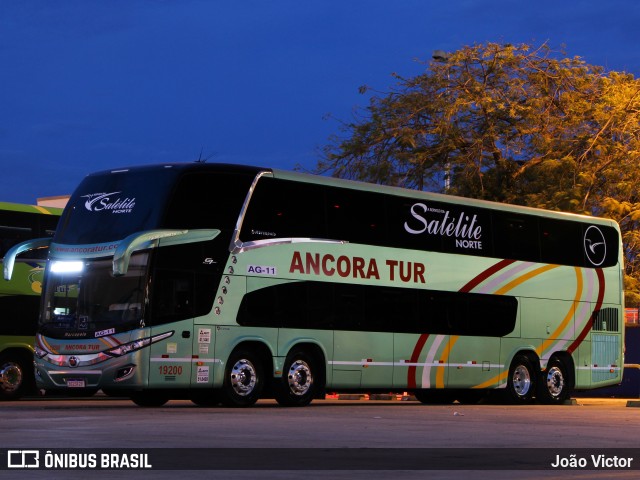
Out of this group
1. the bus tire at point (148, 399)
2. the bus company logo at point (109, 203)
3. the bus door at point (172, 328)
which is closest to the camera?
the bus door at point (172, 328)

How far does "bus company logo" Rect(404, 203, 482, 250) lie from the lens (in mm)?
26578

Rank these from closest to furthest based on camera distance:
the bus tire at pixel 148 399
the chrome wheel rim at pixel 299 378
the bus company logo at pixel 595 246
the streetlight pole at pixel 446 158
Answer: the chrome wheel rim at pixel 299 378, the bus tire at pixel 148 399, the bus company logo at pixel 595 246, the streetlight pole at pixel 446 158

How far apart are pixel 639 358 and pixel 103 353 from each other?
22.1 metres

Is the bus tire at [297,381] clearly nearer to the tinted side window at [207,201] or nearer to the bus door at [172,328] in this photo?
the bus door at [172,328]

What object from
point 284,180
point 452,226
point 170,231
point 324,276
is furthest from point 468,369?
point 170,231

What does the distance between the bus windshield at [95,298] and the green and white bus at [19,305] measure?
5.20m

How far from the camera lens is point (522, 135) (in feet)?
135

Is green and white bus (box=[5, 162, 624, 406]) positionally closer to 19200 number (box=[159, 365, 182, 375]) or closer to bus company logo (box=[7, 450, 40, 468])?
19200 number (box=[159, 365, 182, 375])

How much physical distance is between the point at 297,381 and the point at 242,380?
1.31 m

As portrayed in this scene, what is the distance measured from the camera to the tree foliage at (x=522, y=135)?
40.1 meters

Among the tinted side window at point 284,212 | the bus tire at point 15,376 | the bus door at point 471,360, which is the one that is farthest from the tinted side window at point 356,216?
the bus tire at point 15,376

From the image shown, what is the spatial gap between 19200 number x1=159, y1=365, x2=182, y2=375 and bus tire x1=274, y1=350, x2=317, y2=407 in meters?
2.21

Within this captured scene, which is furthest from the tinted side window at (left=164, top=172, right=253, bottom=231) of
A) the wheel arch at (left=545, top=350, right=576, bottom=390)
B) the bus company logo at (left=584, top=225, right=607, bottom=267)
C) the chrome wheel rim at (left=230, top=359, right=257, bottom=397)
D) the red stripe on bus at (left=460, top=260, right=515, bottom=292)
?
the bus company logo at (left=584, top=225, right=607, bottom=267)

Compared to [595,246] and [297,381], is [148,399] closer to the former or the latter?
[297,381]
